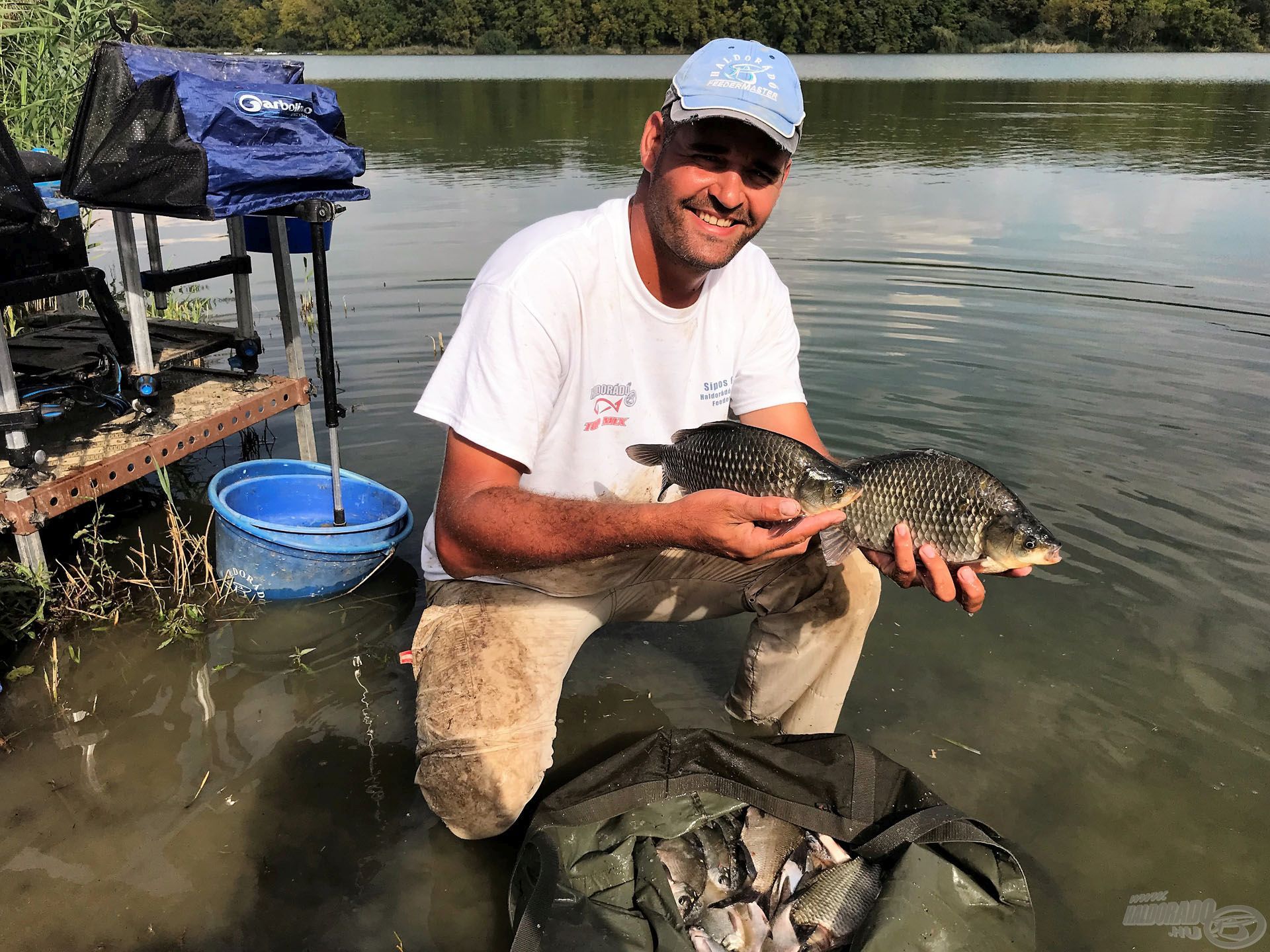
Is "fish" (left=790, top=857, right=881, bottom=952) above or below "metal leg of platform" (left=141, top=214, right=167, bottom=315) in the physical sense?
below

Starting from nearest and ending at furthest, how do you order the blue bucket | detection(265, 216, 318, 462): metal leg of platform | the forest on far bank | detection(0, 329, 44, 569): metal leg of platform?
detection(0, 329, 44, 569): metal leg of platform
the blue bucket
detection(265, 216, 318, 462): metal leg of platform
the forest on far bank

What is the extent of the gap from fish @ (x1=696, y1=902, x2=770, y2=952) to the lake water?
67 centimetres

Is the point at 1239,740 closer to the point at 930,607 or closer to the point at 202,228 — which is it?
the point at 930,607

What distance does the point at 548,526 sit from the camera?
2.52 metres

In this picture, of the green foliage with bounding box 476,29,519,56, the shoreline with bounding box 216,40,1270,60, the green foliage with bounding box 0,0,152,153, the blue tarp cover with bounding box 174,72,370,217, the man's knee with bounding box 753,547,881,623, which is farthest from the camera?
the green foliage with bounding box 476,29,519,56

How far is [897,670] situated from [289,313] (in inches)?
142

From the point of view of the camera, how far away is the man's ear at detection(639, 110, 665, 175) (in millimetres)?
2766

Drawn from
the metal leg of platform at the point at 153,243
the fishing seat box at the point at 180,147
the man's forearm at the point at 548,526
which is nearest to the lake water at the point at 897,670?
the man's forearm at the point at 548,526

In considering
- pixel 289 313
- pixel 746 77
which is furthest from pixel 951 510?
pixel 289 313

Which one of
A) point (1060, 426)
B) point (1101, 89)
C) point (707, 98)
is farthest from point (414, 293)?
point (1101, 89)

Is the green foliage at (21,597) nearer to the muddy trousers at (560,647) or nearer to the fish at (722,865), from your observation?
the muddy trousers at (560,647)

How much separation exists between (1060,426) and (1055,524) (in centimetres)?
149

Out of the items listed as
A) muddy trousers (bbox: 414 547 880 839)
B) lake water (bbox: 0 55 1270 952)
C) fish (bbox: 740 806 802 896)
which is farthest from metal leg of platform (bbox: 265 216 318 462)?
fish (bbox: 740 806 802 896)

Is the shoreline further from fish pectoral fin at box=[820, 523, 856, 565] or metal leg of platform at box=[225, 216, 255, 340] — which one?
fish pectoral fin at box=[820, 523, 856, 565]
